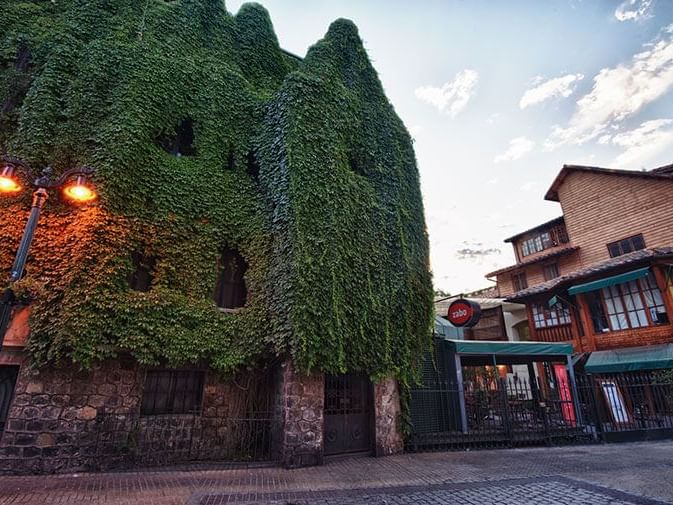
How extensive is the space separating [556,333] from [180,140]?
19755mm

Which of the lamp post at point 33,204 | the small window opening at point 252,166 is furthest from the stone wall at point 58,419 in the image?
the small window opening at point 252,166

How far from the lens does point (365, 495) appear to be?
6082 mm

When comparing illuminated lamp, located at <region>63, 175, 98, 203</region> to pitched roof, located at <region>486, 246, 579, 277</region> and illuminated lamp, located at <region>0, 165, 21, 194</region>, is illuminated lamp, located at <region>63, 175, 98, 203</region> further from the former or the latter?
pitched roof, located at <region>486, 246, 579, 277</region>

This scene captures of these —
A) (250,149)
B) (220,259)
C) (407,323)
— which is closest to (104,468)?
(220,259)

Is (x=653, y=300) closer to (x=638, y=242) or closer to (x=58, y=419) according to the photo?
(x=638, y=242)

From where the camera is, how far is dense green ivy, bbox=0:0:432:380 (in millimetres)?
8516

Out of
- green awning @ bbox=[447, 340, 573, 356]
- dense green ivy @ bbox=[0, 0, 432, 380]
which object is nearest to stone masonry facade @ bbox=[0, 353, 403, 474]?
dense green ivy @ bbox=[0, 0, 432, 380]

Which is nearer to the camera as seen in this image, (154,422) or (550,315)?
(154,422)

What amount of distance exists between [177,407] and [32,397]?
3098 millimetres

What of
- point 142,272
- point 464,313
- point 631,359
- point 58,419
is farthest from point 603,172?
point 58,419

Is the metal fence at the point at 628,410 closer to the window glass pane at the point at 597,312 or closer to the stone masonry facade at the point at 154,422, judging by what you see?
the window glass pane at the point at 597,312

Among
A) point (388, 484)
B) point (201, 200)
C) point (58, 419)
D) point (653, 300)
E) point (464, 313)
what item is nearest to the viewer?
point (388, 484)

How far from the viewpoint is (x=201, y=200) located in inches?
409

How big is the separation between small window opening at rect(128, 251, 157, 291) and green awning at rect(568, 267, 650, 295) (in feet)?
58.0
